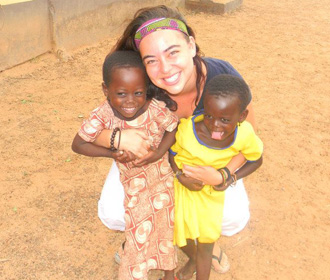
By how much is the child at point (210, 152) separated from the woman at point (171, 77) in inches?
2.8

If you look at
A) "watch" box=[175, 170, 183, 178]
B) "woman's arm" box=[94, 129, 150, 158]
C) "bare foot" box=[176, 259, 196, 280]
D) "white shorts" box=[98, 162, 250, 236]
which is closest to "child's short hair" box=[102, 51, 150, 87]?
"woman's arm" box=[94, 129, 150, 158]

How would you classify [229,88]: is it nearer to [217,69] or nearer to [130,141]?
[217,69]

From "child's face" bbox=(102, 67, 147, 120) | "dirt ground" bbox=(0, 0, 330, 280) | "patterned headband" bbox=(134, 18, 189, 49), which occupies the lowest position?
"dirt ground" bbox=(0, 0, 330, 280)

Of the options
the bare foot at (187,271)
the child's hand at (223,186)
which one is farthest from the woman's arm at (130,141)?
the bare foot at (187,271)

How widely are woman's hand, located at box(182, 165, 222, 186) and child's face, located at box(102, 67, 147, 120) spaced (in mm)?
507

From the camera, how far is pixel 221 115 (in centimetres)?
239

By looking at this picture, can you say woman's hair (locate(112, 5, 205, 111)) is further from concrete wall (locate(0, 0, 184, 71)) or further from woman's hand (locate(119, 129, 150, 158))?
concrete wall (locate(0, 0, 184, 71))

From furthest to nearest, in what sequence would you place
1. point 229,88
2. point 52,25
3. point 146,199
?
point 52,25 < point 146,199 < point 229,88

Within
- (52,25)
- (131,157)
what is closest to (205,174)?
(131,157)

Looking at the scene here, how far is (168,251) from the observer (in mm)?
2684

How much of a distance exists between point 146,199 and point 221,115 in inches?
28.2

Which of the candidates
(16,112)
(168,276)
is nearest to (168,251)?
(168,276)

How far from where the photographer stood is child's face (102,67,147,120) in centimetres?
246

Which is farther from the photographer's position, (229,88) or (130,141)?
(130,141)
